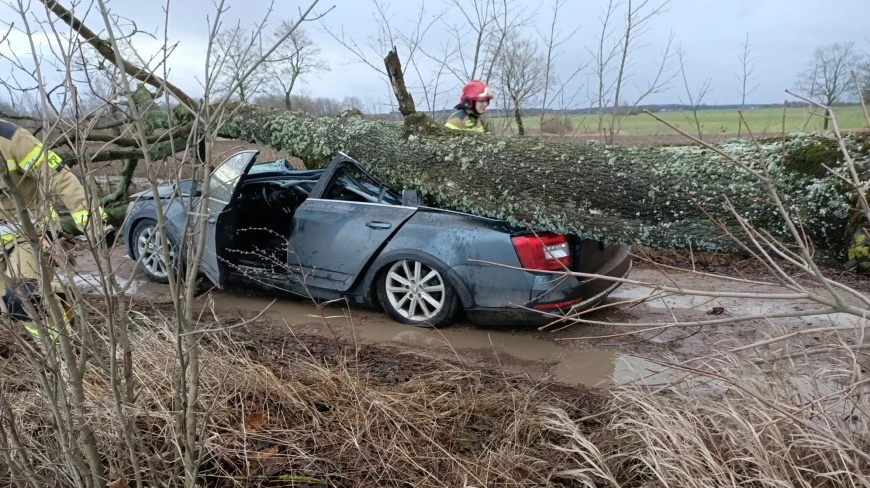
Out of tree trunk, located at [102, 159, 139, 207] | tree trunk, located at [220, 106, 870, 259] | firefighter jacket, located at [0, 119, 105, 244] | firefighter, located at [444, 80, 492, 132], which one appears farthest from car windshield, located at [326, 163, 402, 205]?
tree trunk, located at [102, 159, 139, 207]

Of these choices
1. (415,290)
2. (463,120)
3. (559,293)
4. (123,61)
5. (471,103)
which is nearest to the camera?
(123,61)

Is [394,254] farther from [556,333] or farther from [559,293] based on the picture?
[556,333]

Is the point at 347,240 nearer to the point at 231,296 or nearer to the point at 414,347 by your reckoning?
the point at 414,347

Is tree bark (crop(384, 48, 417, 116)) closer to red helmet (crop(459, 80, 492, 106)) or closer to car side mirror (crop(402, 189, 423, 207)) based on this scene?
red helmet (crop(459, 80, 492, 106))

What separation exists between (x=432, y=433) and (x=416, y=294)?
216 cm

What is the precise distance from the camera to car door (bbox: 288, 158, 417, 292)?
5086 millimetres

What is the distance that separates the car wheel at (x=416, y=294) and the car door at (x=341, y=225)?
262 millimetres

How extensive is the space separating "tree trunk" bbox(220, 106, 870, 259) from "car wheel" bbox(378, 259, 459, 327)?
622 millimetres

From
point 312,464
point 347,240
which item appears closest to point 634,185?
point 347,240

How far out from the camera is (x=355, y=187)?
5.42 metres

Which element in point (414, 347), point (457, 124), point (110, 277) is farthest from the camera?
point (457, 124)

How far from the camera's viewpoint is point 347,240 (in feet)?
17.0

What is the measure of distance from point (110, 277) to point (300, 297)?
3.92m

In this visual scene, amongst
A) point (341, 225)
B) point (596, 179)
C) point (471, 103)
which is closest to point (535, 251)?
point (596, 179)
